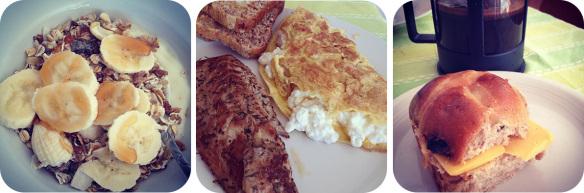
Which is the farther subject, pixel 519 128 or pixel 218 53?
pixel 218 53

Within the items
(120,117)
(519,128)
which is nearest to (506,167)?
(519,128)

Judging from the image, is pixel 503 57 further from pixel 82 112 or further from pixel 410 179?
pixel 82 112

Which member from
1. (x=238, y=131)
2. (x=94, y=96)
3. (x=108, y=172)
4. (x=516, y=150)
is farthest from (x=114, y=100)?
(x=516, y=150)

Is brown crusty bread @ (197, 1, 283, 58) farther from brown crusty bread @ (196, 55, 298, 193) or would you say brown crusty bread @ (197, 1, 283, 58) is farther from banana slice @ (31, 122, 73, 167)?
banana slice @ (31, 122, 73, 167)

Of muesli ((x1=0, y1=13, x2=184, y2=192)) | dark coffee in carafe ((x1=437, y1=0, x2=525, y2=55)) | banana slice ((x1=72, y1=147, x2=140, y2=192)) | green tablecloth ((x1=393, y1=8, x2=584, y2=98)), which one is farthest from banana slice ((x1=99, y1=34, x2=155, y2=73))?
dark coffee in carafe ((x1=437, y1=0, x2=525, y2=55))

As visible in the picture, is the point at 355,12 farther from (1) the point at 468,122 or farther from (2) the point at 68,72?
(2) the point at 68,72

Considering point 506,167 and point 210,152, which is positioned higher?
point 210,152
